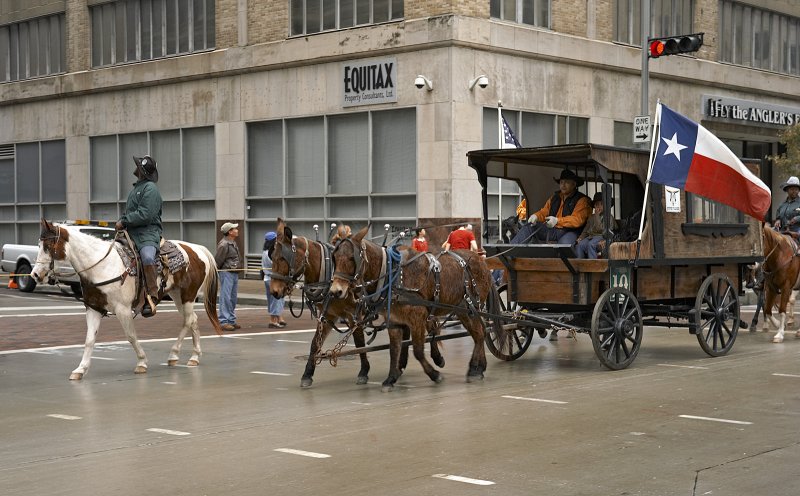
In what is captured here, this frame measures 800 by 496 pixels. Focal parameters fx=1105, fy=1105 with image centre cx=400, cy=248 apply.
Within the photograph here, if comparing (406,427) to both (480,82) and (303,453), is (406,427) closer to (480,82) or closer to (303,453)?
(303,453)

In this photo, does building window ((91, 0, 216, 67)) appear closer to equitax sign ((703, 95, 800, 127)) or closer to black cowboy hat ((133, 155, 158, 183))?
equitax sign ((703, 95, 800, 127))

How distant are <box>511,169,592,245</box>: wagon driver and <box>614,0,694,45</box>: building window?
19.7 meters

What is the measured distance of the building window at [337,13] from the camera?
29.5 meters

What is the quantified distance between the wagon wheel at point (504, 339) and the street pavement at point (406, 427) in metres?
0.18

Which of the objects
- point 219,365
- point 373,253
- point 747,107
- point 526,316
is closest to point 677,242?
point 526,316

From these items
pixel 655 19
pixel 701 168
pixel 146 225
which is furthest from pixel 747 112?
pixel 146 225

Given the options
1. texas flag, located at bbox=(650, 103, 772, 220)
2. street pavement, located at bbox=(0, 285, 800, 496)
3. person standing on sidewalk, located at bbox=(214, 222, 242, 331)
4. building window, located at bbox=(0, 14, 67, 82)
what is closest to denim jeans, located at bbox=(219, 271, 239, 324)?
person standing on sidewalk, located at bbox=(214, 222, 242, 331)

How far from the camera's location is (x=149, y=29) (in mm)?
36062

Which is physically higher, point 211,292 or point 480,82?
point 480,82

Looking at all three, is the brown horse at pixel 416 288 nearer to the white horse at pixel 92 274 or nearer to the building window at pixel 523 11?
the white horse at pixel 92 274

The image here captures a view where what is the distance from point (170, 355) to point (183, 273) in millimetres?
1096

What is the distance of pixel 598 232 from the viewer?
13688mm

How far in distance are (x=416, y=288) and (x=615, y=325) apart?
2741mm

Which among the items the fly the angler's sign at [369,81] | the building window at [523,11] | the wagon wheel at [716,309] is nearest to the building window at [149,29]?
the fly the angler's sign at [369,81]
